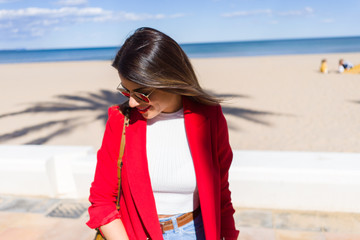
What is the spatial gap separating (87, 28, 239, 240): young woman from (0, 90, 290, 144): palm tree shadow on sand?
21.8ft

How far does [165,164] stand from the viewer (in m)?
1.52

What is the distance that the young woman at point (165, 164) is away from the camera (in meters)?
1.47

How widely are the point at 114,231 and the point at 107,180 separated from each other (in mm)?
210

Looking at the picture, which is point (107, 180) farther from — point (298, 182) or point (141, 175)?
point (298, 182)

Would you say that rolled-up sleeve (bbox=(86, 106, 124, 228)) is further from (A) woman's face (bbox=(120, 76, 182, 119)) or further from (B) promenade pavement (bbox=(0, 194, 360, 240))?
(B) promenade pavement (bbox=(0, 194, 360, 240))

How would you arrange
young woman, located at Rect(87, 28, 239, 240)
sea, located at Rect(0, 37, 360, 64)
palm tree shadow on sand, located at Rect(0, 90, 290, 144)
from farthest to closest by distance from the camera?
sea, located at Rect(0, 37, 360, 64), palm tree shadow on sand, located at Rect(0, 90, 290, 144), young woman, located at Rect(87, 28, 239, 240)

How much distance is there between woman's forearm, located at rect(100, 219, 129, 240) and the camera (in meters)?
1.50

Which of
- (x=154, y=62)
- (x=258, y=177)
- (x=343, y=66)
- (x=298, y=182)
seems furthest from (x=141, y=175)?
(x=343, y=66)

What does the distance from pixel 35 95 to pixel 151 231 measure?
1303 centimetres

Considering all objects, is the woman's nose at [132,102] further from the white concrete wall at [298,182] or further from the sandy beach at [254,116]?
the sandy beach at [254,116]

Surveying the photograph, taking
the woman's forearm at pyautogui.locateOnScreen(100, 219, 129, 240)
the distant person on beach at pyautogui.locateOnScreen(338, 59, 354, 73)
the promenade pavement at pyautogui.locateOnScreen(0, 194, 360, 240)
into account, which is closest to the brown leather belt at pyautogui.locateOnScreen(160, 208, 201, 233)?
the woman's forearm at pyautogui.locateOnScreen(100, 219, 129, 240)

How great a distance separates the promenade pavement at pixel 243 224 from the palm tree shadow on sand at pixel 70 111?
421cm

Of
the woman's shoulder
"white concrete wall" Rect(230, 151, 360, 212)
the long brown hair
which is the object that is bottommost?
"white concrete wall" Rect(230, 151, 360, 212)

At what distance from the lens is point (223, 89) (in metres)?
13.9
